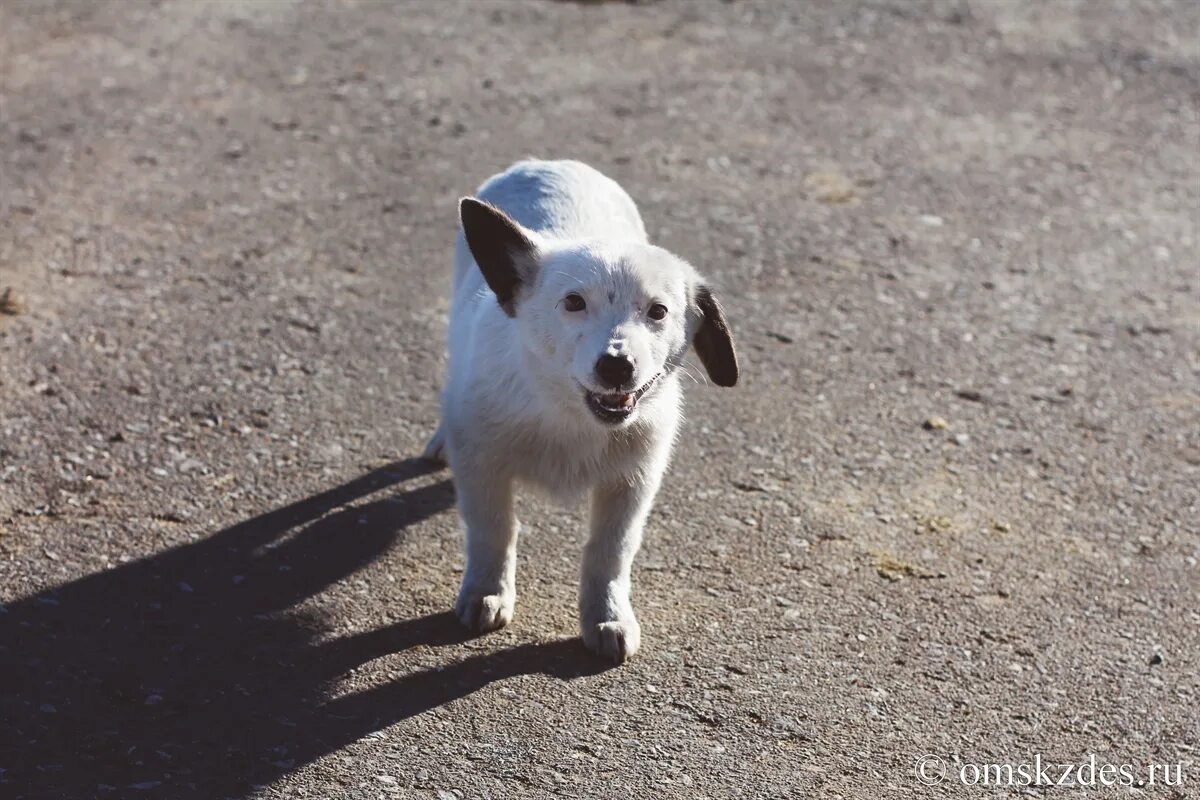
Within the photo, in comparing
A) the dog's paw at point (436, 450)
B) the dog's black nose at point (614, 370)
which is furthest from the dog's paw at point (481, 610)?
the dog's paw at point (436, 450)

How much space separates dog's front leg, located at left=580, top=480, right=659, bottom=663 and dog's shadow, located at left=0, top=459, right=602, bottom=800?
0.30 ft

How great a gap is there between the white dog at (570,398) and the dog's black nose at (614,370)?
7 centimetres

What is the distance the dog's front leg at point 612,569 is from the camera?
4.30 m

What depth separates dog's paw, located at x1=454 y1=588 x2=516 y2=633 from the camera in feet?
14.3

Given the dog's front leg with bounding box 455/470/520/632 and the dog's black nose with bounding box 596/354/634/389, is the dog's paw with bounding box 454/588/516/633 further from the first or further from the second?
the dog's black nose with bounding box 596/354/634/389

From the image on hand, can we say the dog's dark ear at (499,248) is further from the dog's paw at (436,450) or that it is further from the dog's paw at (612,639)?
the dog's paw at (436,450)

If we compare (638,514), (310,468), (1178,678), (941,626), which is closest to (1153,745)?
(1178,678)

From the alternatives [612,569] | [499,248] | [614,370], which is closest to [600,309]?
[614,370]

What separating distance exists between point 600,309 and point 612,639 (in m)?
0.99

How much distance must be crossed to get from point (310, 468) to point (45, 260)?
2.10 meters

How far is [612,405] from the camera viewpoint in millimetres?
4027

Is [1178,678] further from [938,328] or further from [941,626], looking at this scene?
[938,328]

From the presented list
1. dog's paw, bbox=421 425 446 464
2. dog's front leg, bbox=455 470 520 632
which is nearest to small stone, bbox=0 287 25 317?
dog's paw, bbox=421 425 446 464

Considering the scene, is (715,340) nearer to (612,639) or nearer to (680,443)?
(612,639)
